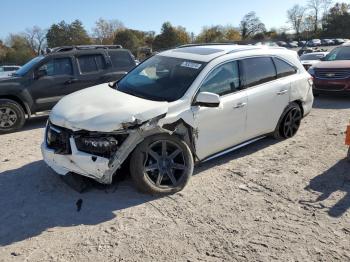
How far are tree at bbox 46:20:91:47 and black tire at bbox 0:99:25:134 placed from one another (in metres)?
74.3

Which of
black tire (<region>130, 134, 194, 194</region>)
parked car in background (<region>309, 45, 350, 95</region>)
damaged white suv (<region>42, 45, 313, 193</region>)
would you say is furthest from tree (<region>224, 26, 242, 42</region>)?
black tire (<region>130, 134, 194, 194</region>)

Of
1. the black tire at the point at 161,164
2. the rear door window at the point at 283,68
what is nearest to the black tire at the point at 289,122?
the rear door window at the point at 283,68

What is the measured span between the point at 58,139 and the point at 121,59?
18.9ft

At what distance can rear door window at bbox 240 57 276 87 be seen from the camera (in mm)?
5707

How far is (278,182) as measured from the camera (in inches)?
201

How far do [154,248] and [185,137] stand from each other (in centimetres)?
167

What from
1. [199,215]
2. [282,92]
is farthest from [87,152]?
[282,92]

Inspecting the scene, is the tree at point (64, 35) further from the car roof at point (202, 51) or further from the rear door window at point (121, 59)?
the car roof at point (202, 51)

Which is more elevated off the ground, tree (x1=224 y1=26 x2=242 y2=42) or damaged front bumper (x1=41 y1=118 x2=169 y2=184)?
tree (x1=224 y1=26 x2=242 y2=42)

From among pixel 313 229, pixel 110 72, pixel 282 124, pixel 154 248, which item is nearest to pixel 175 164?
pixel 154 248

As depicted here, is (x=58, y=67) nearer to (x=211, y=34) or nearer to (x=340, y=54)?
(x=340, y=54)

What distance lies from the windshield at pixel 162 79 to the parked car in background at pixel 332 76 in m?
6.80

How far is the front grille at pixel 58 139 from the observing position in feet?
14.6

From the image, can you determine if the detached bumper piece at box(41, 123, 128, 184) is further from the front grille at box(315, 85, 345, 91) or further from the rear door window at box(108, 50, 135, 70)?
the front grille at box(315, 85, 345, 91)
